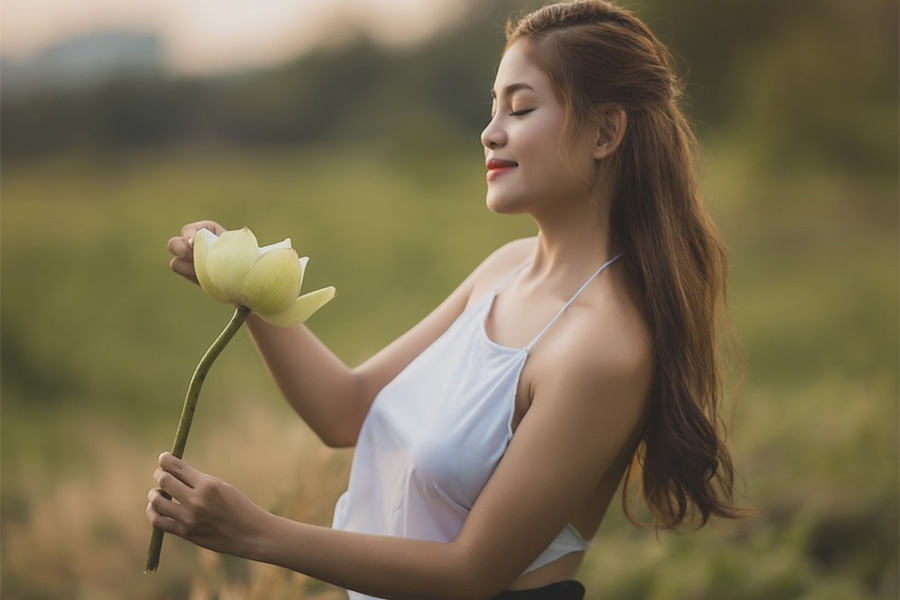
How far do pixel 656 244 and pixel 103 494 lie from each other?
2991 millimetres

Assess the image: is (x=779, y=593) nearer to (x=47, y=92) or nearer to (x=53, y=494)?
(x=53, y=494)

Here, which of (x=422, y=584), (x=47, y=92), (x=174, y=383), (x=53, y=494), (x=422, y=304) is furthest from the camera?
(x=47, y=92)

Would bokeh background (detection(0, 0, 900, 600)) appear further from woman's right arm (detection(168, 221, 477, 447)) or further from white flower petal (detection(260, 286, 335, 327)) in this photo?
white flower petal (detection(260, 286, 335, 327))

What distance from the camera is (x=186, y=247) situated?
160 cm

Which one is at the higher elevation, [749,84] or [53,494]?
[749,84]

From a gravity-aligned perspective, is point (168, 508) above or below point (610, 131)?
below

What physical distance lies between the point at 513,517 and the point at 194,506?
1.64 feet

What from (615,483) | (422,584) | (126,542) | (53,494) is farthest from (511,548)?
(53,494)

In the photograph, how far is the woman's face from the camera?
5.49ft

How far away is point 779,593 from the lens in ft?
10.3

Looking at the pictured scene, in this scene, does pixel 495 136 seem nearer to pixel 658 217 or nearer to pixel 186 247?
pixel 658 217

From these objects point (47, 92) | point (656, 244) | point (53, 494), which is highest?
point (47, 92)

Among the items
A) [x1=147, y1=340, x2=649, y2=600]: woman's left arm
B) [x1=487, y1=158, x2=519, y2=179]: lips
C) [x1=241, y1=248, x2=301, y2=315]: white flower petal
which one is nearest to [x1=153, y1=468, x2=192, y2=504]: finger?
[x1=147, y1=340, x2=649, y2=600]: woman's left arm

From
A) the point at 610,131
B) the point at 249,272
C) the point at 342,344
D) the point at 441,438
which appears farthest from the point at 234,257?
the point at 342,344
